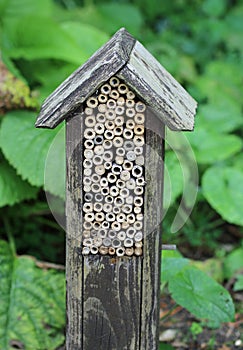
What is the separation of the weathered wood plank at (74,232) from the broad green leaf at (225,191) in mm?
1466

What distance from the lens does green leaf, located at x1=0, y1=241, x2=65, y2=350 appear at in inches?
121

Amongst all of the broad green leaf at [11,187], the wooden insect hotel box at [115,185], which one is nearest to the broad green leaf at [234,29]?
the broad green leaf at [11,187]

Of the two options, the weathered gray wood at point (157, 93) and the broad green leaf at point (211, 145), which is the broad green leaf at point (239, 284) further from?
the weathered gray wood at point (157, 93)

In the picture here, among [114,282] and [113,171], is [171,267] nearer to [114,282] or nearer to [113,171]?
[114,282]

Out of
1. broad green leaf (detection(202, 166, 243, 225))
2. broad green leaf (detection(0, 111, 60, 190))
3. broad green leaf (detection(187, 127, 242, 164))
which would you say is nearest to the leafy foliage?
broad green leaf (detection(0, 111, 60, 190))

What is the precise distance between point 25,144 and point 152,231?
1.19 meters

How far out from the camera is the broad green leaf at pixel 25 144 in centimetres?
323

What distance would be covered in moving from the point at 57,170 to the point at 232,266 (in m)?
1.26

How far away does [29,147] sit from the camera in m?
3.29

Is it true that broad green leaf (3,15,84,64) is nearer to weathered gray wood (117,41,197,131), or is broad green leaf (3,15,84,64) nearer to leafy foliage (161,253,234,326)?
leafy foliage (161,253,234,326)

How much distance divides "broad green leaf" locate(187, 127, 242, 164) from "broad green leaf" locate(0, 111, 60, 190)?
3.17 feet

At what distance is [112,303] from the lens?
240 cm

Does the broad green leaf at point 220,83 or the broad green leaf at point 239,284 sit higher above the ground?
the broad green leaf at point 220,83

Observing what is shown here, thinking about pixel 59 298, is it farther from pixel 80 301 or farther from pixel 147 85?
pixel 147 85
